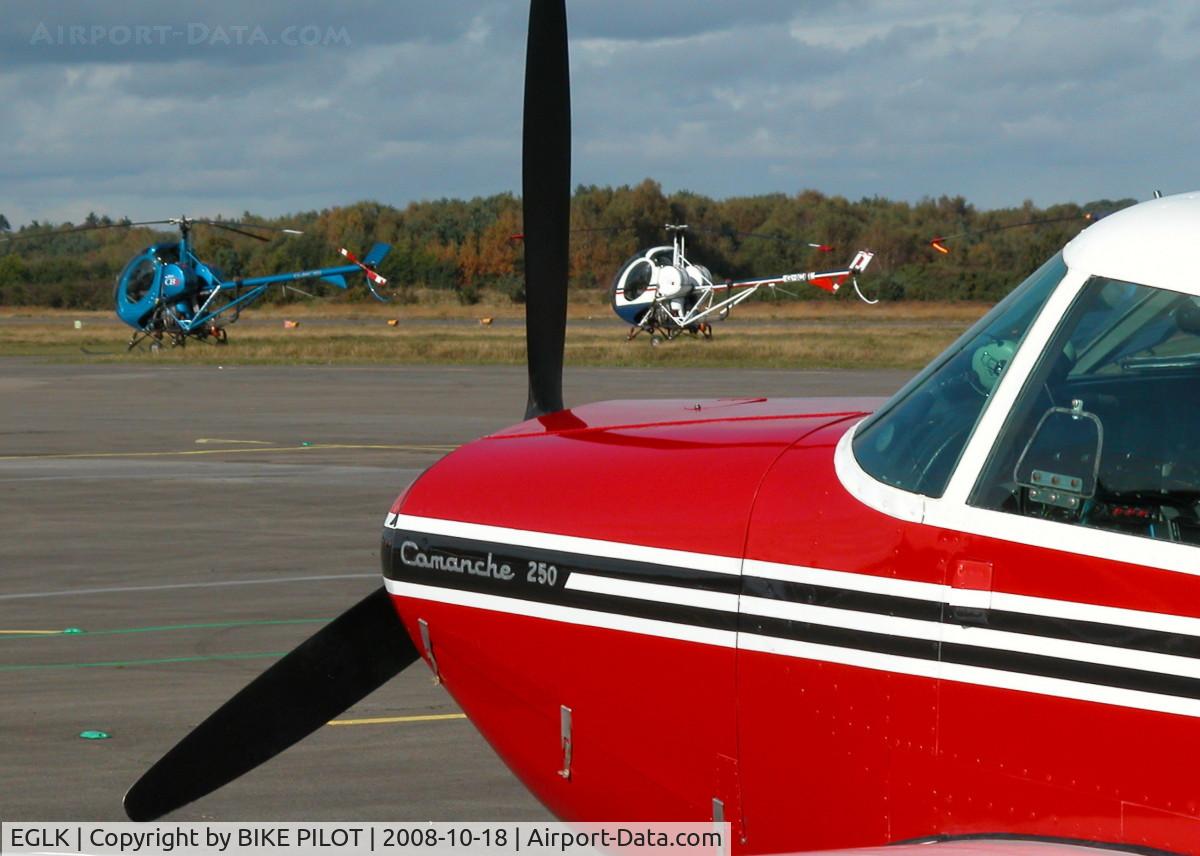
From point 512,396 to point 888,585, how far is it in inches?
1094

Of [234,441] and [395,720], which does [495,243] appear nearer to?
[234,441]

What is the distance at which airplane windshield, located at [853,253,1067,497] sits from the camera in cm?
335

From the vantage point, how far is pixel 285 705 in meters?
4.63

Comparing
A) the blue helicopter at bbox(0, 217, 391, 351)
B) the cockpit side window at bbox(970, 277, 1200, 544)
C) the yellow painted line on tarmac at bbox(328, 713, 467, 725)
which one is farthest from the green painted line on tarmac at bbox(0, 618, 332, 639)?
the blue helicopter at bbox(0, 217, 391, 351)

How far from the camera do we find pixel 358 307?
306 feet

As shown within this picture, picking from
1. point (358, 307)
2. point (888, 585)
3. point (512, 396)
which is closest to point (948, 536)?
point (888, 585)

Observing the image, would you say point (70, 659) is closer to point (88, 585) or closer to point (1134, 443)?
point (88, 585)

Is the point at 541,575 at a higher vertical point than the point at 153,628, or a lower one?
higher

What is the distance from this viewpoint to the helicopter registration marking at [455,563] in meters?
4.05

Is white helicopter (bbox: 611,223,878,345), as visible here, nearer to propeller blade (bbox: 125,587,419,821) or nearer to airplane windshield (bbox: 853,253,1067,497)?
propeller blade (bbox: 125,587,419,821)

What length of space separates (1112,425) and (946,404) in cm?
43

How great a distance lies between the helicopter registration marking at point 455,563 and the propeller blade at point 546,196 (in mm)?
1114

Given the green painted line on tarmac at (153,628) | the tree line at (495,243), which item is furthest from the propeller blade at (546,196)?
the tree line at (495,243)

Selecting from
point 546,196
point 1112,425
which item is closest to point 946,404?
point 1112,425
